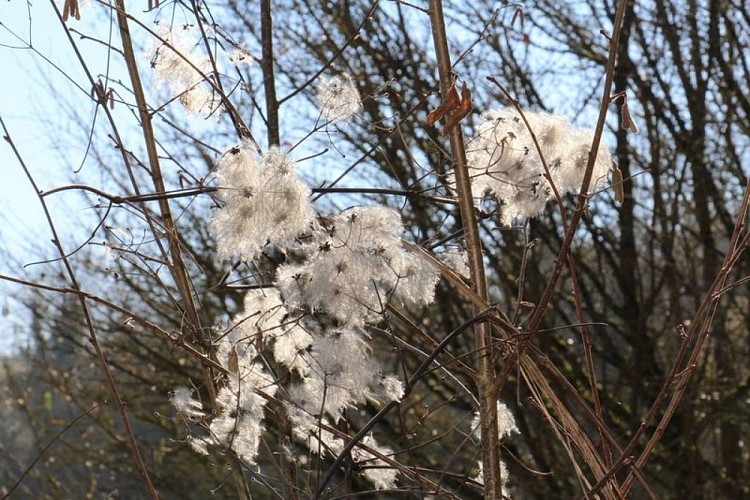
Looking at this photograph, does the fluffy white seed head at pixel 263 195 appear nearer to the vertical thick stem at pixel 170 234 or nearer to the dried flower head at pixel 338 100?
the vertical thick stem at pixel 170 234

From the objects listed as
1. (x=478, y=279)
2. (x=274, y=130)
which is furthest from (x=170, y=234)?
(x=478, y=279)

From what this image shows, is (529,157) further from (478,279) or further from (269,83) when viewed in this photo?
(269,83)

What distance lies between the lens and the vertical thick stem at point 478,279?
1.22m

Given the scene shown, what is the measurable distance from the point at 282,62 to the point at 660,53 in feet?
7.51

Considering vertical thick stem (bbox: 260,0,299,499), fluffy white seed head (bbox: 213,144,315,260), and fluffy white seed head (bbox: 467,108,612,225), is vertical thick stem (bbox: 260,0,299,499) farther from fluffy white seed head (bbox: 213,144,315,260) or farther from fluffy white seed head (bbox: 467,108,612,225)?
fluffy white seed head (bbox: 467,108,612,225)

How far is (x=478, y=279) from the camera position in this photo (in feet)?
4.15

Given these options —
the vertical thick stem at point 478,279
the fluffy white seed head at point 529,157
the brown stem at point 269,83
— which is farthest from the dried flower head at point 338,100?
the vertical thick stem at point 478,279

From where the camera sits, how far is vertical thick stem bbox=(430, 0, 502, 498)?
122 cm

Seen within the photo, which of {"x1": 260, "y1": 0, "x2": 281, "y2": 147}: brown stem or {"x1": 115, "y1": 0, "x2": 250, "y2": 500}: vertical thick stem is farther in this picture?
{"x1": 260, "y1": 0, "x2": 281, "y2": 147}: brown stem

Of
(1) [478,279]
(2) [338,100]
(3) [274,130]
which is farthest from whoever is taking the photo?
(2) [338,100]

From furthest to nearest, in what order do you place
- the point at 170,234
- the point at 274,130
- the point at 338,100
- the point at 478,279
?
the point at 338,100
the point at 274,130
the point at 170,234
the point at 478,279

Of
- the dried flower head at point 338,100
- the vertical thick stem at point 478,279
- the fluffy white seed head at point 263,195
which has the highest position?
the dried flower head at point 338,100

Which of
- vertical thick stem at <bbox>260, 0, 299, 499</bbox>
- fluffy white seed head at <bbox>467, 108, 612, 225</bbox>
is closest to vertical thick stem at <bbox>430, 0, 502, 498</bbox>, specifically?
fluffy white seed head at <bbox>467, 108, 612, 225</bbox>

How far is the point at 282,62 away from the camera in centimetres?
603
